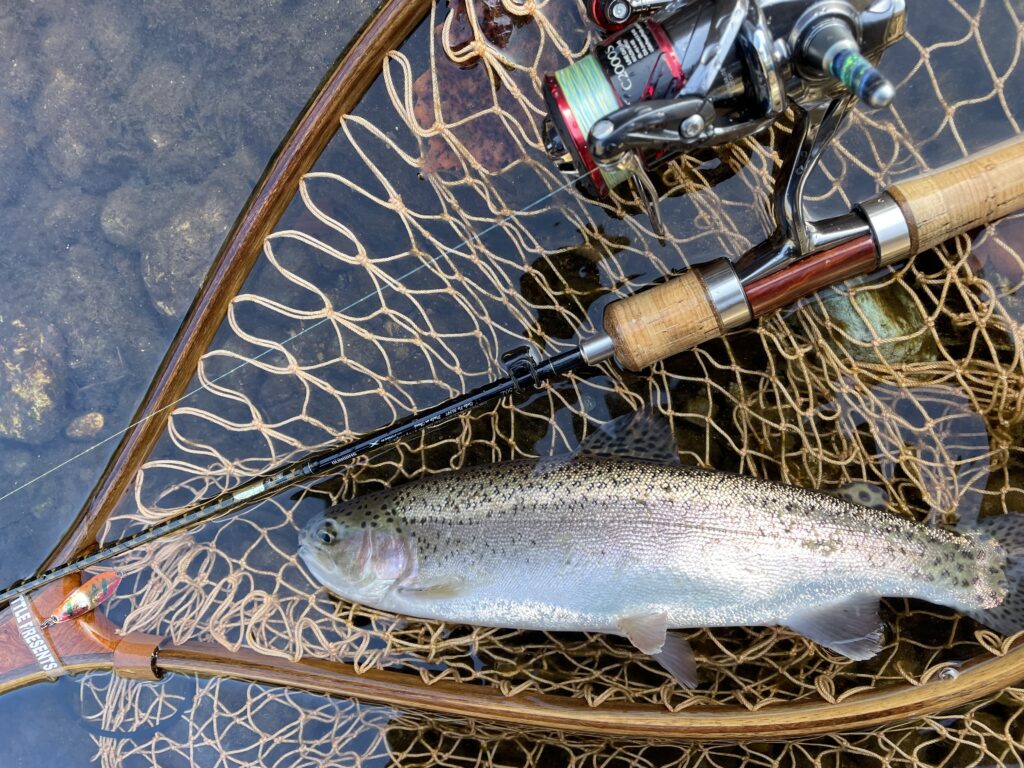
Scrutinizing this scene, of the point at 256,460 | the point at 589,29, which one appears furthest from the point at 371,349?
the point at 589,29

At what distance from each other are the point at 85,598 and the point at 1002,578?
3031 mm

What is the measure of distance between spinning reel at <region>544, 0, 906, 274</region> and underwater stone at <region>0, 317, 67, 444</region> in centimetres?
249

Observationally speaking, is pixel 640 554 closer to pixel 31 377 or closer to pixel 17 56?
pixel 31 377

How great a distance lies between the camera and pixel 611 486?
7.42ft

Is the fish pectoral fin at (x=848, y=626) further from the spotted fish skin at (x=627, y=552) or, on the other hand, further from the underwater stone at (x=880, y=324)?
the underwater stone at (x=880, y=324)

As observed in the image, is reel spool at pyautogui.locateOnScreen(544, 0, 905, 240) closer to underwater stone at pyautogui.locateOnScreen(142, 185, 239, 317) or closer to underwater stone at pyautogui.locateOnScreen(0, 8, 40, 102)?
underwater stone at pyautogui.locateOnScreen(142, 185, 239, 317)

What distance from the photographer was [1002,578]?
218 centimetres

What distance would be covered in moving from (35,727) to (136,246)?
214 centimetres

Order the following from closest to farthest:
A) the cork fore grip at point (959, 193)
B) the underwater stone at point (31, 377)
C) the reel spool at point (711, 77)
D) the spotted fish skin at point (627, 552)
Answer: the reel spool at point (711, 77), the cork fore grip at point (959, 193), the spotted fish skin at point (627, 552), the underwater stone at point (31, 377)

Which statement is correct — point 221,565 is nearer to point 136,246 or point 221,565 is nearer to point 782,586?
point 136,246

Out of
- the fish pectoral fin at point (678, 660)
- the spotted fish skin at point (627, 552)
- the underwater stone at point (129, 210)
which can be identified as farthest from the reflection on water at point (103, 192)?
the fish pectoral fin at point (678, 660)

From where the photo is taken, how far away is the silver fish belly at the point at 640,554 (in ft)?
7.05

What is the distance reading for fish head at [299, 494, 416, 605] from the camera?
7.73 feet

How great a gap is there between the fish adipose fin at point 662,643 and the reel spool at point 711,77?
128 centimetres
